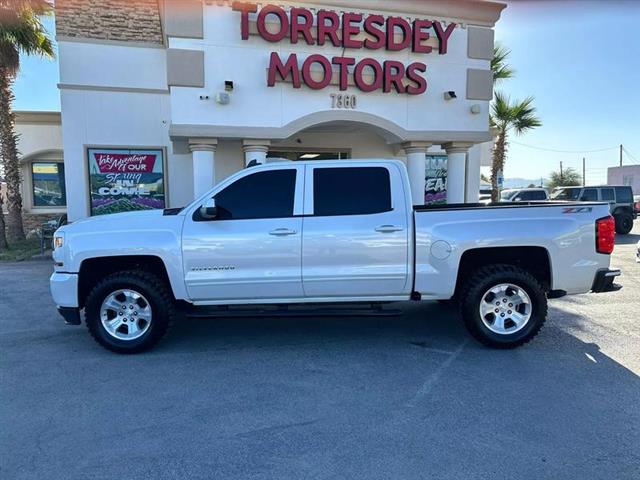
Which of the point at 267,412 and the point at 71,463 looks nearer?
the point at 71,463

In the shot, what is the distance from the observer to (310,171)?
16.7 feet

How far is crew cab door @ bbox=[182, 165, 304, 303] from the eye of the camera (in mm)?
4852

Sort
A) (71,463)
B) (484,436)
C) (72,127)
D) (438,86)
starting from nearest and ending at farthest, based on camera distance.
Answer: (71,463), (484,436), (438,86), (72,127)

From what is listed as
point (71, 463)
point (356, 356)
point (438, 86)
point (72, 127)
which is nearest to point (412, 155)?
point (438, 86)

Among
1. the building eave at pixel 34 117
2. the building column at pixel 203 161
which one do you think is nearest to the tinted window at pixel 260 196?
the building column at pixel 203 161

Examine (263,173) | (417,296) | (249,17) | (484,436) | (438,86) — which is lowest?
(484,436)

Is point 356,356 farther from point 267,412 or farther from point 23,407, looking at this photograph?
point 23,407

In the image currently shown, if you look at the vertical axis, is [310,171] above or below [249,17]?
below

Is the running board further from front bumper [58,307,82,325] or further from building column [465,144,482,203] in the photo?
building column [465,144,482,203]

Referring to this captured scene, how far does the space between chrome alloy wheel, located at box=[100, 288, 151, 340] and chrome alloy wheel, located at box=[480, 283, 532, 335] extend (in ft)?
12.6

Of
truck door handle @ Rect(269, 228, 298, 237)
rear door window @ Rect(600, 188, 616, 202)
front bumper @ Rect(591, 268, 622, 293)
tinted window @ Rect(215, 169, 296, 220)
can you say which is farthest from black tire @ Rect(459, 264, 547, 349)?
rear door window @ Rect(600, 188, 616, 202)

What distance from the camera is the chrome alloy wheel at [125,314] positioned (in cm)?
493

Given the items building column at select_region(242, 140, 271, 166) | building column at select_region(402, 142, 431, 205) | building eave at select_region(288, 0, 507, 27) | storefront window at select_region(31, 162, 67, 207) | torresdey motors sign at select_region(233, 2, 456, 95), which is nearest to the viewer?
torresdey motors sign at select_region(233, 2, 456, 95)

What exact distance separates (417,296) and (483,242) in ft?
3.11
